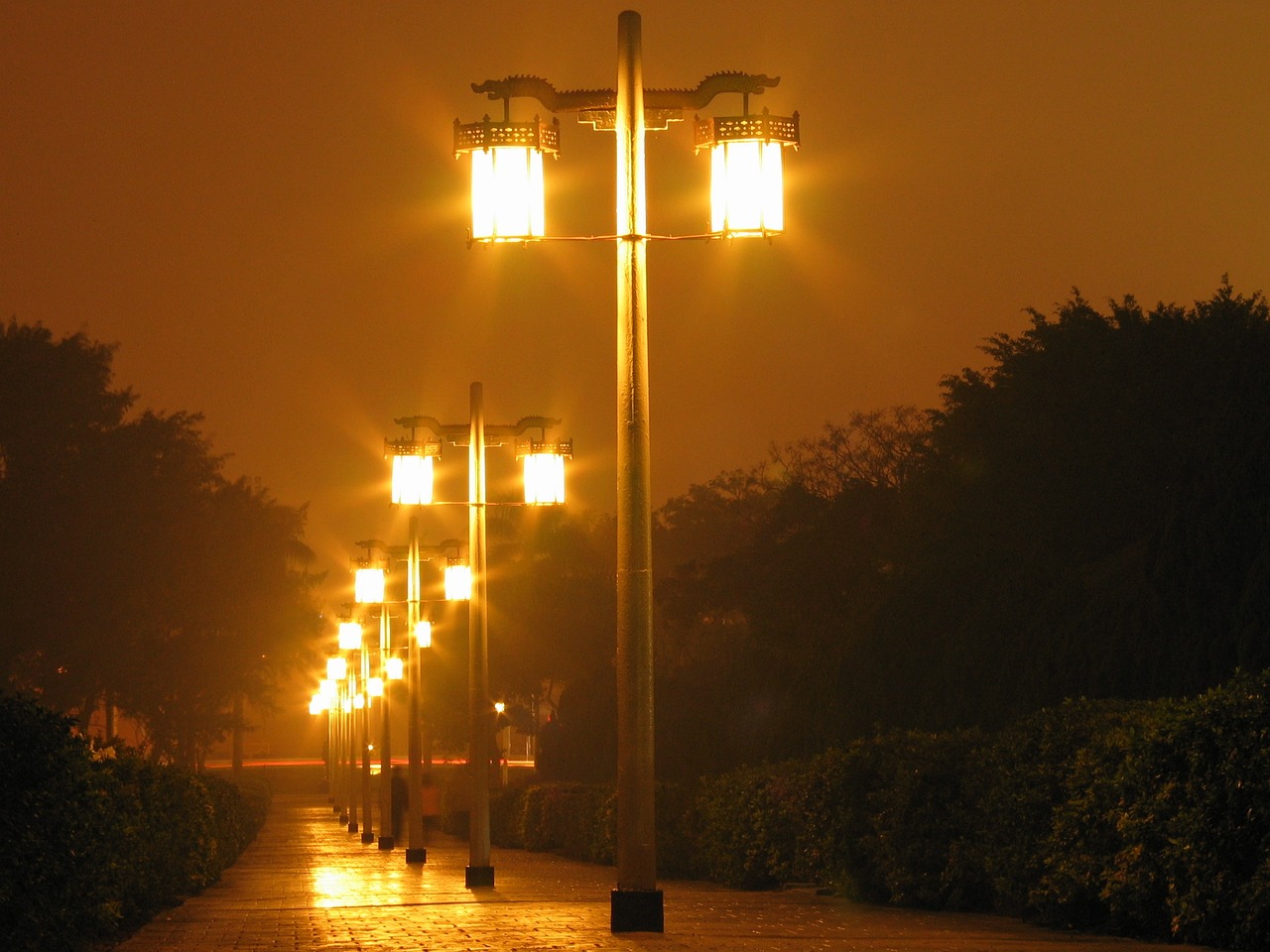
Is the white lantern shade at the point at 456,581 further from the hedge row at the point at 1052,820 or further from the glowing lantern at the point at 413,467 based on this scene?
the hedge row at the point at 1052,820

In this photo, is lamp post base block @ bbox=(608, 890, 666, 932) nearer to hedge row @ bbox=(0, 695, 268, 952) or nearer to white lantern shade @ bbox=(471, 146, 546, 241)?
hedge row @ bbox=(0, 695, 268, 952)

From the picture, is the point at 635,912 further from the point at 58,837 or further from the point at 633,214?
the point at 633,214

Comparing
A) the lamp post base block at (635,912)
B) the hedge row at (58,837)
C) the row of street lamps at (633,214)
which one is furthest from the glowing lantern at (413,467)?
the lamp post base block at (635,912)

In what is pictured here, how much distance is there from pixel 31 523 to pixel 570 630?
27369 mm

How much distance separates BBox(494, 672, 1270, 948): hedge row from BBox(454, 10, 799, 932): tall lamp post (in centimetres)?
350

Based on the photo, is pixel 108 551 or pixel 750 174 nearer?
pixel 750 174

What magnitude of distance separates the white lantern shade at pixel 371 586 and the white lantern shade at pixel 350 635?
12.2 meters

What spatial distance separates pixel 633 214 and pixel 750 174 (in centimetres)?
91

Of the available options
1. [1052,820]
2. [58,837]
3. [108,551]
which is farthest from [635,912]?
[108,551]

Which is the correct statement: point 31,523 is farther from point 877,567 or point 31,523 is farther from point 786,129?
point 786,129

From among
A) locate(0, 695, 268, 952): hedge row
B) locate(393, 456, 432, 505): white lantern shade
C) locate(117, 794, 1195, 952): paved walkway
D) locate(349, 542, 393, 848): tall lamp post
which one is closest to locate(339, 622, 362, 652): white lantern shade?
locate(349, 542, 393, 848): tall lamp post

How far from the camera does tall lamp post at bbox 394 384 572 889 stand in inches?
895

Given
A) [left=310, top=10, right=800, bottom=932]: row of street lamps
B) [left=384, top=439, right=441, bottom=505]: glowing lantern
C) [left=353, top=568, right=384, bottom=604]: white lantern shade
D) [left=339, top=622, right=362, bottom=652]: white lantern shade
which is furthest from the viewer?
[left=339, top=622, right=362, bottom=652]: white lantern shade

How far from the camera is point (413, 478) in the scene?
25.2 m
